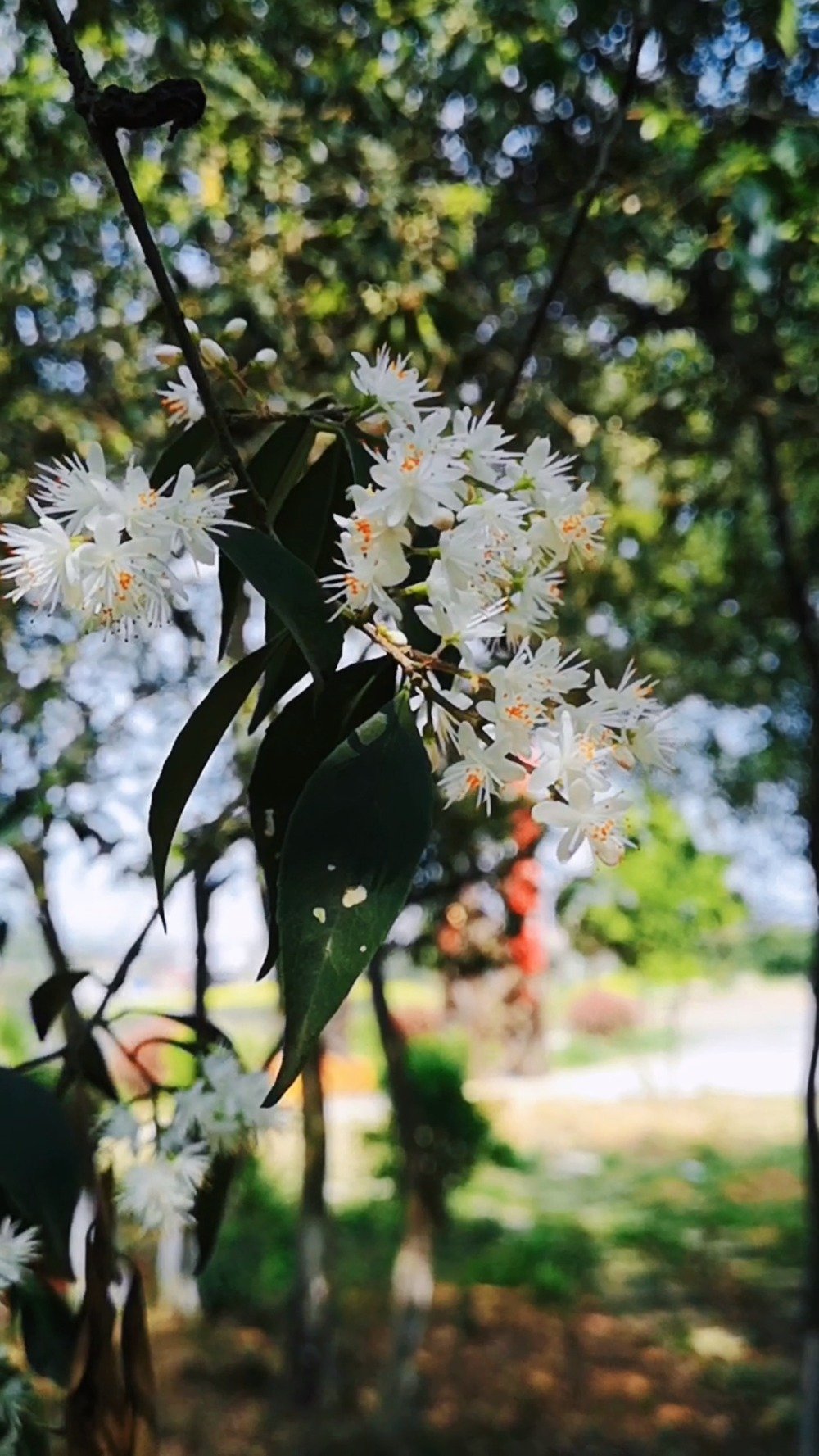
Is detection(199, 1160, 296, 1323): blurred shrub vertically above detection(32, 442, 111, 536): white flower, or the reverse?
detection(199, 1160, 296, 1323): blurred shrub

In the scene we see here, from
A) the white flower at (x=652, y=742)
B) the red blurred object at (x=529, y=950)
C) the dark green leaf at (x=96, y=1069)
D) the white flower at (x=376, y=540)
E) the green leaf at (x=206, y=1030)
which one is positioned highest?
the red blurred object at (x=529, y=950)

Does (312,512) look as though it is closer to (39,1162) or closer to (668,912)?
(39,1162)

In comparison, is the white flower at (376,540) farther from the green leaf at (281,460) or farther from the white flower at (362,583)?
the green leaf at (281,460)

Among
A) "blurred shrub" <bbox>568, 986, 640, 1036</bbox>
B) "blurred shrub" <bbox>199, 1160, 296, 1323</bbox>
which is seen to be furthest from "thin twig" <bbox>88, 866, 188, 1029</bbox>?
"blurred shrub" <bbox>568, 986, 640, 1036</bbox>

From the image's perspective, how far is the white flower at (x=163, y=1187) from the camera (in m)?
0.78

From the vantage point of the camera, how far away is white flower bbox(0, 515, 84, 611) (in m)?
0.51

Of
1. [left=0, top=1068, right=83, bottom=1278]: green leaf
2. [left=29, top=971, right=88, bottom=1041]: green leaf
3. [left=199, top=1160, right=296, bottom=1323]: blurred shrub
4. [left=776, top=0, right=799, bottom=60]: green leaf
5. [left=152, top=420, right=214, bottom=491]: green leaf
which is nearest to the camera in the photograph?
[left=152, top=420, right=214, bottom=491]: green leaf

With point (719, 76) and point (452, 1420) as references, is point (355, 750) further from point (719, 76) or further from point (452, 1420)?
point (452, 1420)

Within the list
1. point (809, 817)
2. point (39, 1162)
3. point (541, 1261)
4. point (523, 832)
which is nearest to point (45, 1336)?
point (39, 1162)

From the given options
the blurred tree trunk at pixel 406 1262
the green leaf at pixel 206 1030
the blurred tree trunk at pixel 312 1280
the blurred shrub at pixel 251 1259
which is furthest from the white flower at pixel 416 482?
the blurred shrub at pixel 251 1259

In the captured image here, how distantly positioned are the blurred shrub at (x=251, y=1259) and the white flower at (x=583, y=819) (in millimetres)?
3052

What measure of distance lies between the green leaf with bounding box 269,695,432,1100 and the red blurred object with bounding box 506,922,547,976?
2.30m

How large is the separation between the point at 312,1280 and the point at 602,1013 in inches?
212

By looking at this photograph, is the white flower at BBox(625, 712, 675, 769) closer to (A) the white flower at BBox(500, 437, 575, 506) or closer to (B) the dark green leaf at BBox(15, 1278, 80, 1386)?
(A) the white flower at BBox(500, 437, 575, 506)
